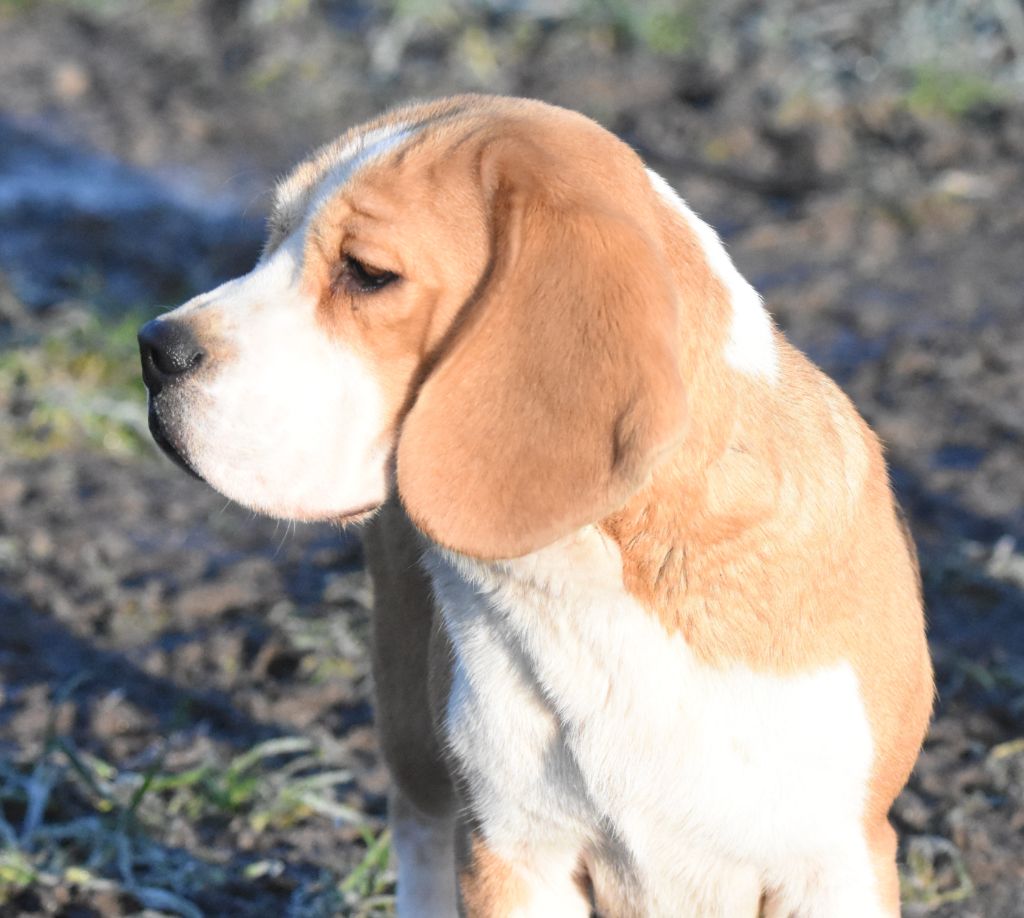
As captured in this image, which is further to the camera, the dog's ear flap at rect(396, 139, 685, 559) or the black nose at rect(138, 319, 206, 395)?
the black nose at rect(138, 319, 206, 395)

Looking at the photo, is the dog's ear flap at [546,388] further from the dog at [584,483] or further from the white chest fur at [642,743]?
the white chest fur at [642,743]

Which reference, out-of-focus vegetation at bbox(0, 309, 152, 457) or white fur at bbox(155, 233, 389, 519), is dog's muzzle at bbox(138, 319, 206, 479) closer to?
white fur at bbox(155, 233, 389, 519)

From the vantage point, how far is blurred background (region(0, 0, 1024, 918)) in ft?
14.1

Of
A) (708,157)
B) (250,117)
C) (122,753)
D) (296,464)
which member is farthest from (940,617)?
(250,117)

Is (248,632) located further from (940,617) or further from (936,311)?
(936,311)

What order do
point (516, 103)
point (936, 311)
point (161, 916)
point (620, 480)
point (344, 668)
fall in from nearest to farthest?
point (620, 480) < point (516, 103) < point (161, 916) < point (344, 668) < point (936, 311)

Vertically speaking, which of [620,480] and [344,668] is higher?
[620,480]

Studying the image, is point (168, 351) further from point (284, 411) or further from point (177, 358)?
point (284, 411)

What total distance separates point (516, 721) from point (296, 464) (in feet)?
1.92

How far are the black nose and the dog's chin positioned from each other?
0.16ft

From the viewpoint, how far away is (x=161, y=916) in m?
3.92

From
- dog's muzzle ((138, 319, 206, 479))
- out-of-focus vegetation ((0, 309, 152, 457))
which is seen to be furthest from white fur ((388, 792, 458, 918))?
out-of-focus vegetation ((0, 309, 152, 457))

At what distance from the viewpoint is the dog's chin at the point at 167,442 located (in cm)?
290

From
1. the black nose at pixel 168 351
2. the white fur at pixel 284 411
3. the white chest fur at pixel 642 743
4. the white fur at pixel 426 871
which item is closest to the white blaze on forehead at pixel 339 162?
the white fur at pixel 284 411
